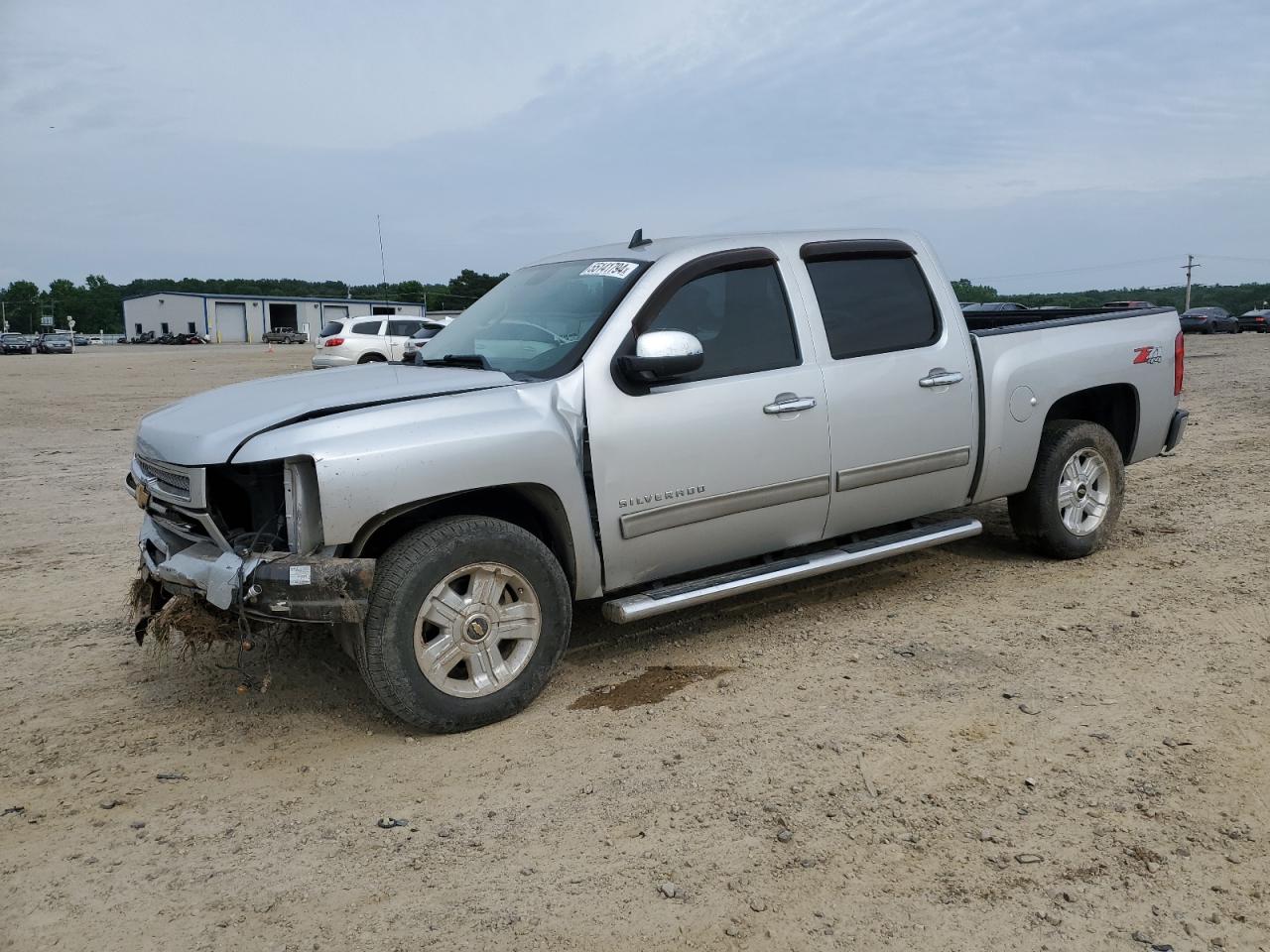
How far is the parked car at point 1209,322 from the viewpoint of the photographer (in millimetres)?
50500

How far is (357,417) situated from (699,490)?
150 centimetres

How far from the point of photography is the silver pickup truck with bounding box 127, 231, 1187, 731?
3.87 metres

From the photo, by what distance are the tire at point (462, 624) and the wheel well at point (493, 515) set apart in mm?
112

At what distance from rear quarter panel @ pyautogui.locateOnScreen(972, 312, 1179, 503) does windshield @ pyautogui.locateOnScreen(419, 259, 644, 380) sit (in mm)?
2149

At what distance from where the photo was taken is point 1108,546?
6.64 meters

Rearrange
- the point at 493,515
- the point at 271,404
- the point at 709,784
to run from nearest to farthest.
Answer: the point at 709,784 < the point at 271,404 < the point at 493,515

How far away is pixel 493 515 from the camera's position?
14.6 feet

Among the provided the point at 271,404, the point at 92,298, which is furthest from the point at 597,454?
the point at 92,298

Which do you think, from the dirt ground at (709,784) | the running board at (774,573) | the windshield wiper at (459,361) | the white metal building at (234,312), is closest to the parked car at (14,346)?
the white metal building at (234,312)

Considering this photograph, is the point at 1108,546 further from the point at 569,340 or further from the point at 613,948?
→ the point at 613,948

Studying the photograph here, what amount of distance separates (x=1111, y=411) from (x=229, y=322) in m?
93.2

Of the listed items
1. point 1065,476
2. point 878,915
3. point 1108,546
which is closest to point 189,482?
point 878,915

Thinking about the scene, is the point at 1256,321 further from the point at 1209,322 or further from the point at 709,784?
the point at 709,784

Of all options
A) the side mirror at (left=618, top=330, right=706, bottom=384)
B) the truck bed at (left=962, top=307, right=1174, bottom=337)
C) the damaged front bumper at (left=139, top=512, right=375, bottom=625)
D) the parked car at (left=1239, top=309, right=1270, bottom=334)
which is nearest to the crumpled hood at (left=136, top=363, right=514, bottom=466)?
the damaged front bumper at (left=139, top=512, right=375, bottom=625)
